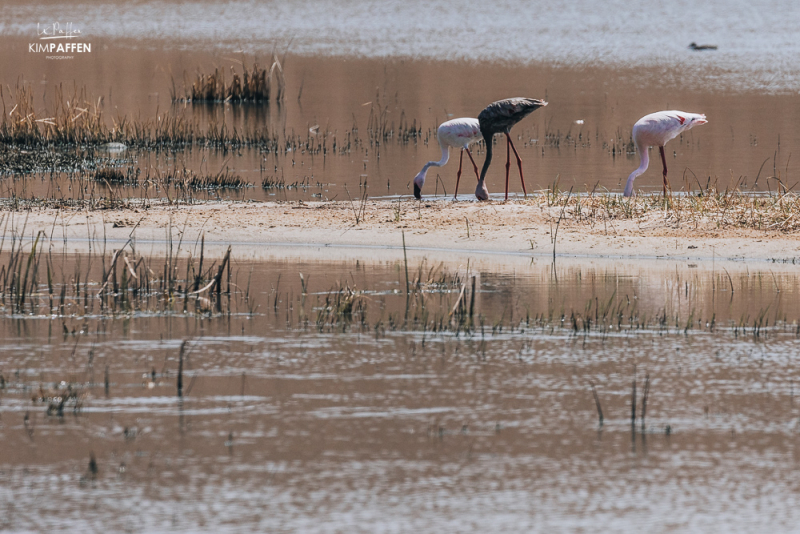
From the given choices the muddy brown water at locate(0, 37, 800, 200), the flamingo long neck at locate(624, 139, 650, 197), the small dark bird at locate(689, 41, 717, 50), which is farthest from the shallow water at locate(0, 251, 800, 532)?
the small dark bird at locate(689, 41, 717, 50)

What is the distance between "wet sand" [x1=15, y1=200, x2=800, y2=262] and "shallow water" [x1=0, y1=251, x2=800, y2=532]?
2531 millimetres

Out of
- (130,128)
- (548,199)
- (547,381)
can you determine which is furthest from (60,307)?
(130,128)

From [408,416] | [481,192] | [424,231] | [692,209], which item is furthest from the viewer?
[481,192]

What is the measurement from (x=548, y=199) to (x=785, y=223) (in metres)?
2.79

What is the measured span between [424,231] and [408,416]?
7281 millimetres

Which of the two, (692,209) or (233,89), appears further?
(233,89)

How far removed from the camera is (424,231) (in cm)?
1414

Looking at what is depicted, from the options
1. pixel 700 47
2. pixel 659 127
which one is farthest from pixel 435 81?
pixel 659 127

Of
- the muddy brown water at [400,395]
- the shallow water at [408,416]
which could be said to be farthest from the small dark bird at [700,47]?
the shallow water at [408,416]

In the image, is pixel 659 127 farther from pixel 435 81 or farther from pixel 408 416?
pixel 435 81

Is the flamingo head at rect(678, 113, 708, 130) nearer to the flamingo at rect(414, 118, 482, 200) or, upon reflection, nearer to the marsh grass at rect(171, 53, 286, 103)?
the flamingo at rect(414, 118, 482, 200)

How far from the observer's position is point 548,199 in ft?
49.6

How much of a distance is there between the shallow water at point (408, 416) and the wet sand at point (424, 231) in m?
2.53

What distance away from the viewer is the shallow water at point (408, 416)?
562 centimetres
